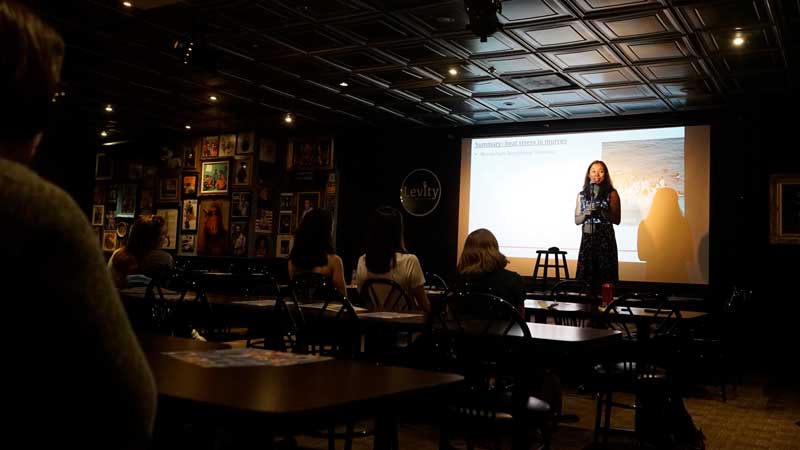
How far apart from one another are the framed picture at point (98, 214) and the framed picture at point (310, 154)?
4296 millimetres

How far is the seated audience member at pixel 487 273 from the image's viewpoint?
12.0 ft

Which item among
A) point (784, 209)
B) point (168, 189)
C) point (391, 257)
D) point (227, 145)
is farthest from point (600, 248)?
point (168, 189)

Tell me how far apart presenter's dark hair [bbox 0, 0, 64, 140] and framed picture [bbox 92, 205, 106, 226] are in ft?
44.2

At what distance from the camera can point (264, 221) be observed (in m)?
11.6

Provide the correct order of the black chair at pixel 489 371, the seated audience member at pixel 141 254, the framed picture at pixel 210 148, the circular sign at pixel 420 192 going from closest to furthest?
the black chair at pixel 489 371 → the seated audience member at pixel 141 254 → the circular sign at pixel 420 192 → the framed picture at pixel 210 148

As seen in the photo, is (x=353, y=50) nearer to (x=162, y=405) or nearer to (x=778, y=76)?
(x=778, y=76)

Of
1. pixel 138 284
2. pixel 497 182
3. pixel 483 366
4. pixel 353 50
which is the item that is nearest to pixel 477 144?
pixel 497 182

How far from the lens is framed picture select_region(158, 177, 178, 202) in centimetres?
1235

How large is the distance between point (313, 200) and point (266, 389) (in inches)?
398

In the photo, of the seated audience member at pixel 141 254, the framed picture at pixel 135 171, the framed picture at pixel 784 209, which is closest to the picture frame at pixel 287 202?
the framed picture at pixel 135 171

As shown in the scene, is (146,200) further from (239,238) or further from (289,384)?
(289,384)

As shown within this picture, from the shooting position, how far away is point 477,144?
412 inches

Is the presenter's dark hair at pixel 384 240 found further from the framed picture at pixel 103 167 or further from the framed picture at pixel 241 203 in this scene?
the framed picture at pixel 103 167

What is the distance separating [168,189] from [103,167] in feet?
5.93
